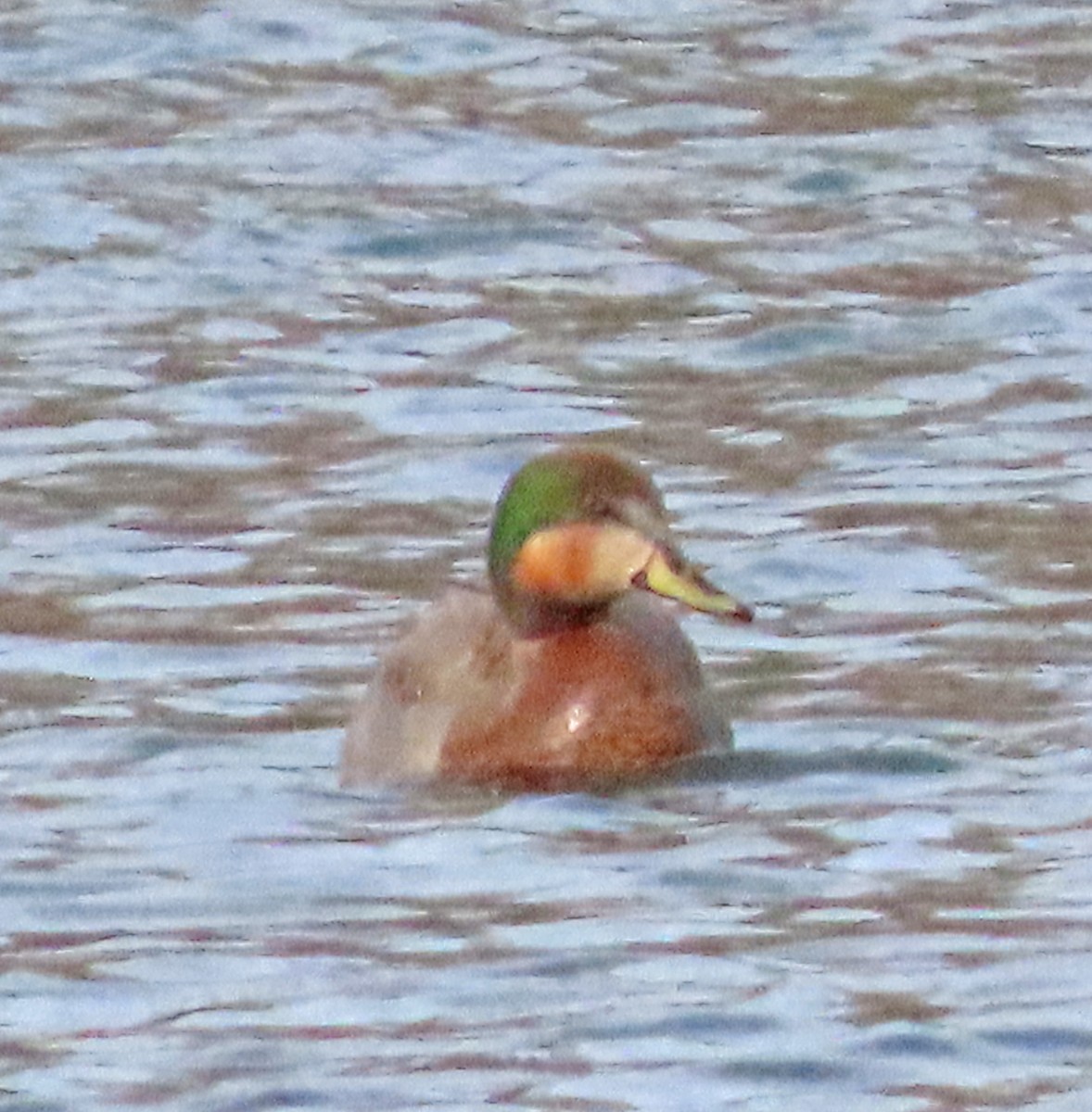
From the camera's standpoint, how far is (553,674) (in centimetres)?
1000

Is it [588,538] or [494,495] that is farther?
[494,495]

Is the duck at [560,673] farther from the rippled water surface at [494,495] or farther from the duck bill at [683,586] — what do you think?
the rippled water surface at [494,495]

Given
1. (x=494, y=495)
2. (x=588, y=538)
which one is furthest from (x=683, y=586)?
(x=494, y=495)

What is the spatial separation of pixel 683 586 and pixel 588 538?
252mm

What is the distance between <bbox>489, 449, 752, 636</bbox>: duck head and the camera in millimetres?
9828

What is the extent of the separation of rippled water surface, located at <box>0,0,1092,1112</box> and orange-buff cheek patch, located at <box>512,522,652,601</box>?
0.51 meters

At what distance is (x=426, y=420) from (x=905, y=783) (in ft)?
13.2

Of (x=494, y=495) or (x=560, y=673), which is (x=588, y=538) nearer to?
(x=560, y=673)

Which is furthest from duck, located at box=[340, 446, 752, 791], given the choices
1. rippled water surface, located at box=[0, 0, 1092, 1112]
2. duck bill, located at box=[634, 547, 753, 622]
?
rippled water surface, located at box=[0, 0, 1092, 1112]

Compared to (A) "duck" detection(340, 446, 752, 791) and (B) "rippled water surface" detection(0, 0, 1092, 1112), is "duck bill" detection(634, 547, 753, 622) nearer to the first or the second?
(A) "duck" detection(340, 446, 752, 791)

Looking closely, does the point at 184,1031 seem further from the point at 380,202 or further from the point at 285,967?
the point at 380,202

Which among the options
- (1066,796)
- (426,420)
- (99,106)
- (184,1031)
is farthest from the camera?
(99,106)

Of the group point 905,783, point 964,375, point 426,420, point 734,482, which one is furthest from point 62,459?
point 905,783

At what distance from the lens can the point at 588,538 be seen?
32.4 feet
